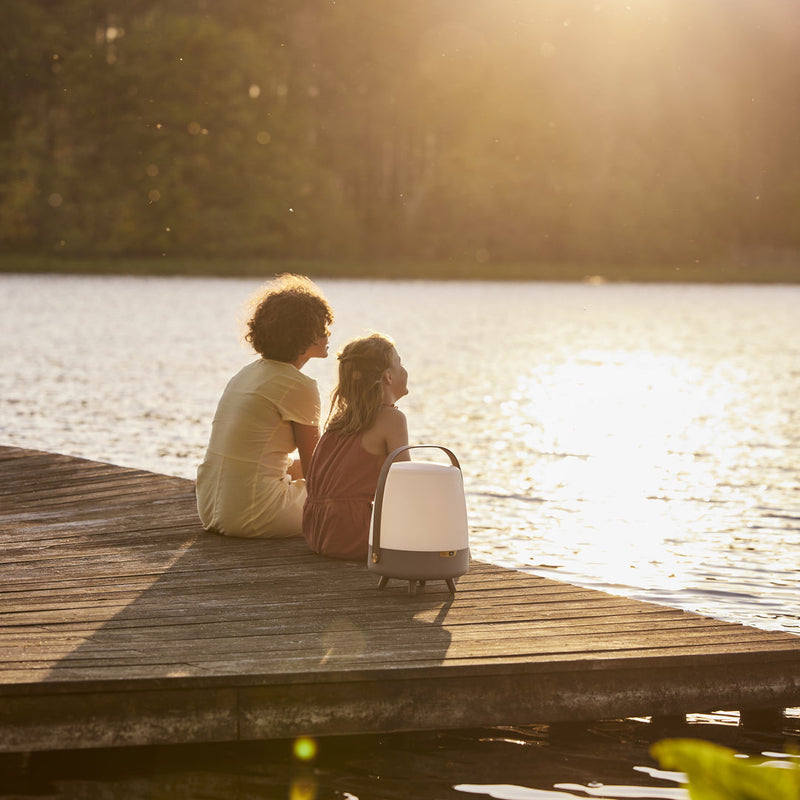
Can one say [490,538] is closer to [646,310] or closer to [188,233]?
[646,310]

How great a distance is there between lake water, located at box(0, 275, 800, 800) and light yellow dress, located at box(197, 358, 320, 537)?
308mm

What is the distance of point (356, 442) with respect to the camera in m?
5.23

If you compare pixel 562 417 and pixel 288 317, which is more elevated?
pixel 288 317

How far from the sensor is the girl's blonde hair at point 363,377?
5.11 meters

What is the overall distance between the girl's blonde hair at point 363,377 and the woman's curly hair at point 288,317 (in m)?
0.38

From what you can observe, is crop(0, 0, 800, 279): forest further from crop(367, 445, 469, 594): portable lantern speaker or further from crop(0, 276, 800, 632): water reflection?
crop(367, 445, 469, 594): portable lantern speaker

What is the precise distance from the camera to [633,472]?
13180 mm

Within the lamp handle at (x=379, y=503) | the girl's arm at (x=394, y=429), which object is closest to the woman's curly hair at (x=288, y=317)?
the girl's arm at (x=394, y=429)

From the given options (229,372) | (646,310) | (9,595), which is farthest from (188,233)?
(9,595)

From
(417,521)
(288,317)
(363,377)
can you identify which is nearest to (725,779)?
(417,521)

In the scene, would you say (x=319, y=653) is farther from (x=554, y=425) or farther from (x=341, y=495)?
(x=554, y=425)

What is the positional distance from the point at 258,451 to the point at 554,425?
1183 cm

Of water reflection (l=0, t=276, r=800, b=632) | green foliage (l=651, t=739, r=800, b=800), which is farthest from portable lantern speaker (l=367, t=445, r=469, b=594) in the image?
green foliage (l=651, t=739, r=800, b=800)

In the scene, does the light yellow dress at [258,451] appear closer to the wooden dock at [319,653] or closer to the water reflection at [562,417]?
the wooden dock at [319,653]
